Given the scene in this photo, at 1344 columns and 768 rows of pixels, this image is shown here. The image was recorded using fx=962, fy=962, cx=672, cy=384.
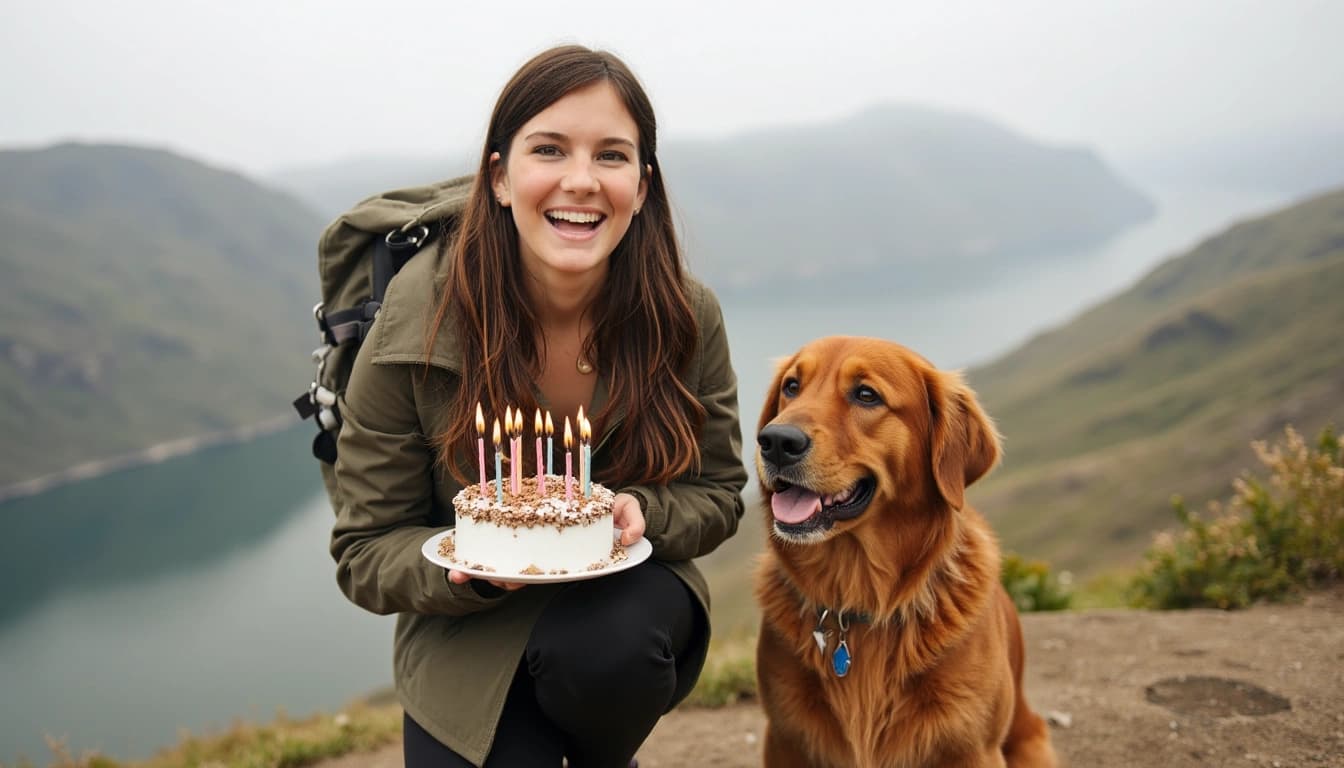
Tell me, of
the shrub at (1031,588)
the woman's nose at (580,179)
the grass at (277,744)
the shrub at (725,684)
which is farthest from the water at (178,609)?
the woman's nose at (580,179)

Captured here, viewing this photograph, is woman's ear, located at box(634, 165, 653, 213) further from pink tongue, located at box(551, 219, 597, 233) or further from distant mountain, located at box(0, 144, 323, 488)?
distant mountain, located at box(0, 144, 323, 488)

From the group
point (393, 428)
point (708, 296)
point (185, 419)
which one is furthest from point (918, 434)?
point (185, 419)

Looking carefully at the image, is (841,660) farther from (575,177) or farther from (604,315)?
(575,177)

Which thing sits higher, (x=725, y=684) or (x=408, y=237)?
(x=408, y=237)

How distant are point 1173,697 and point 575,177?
4879mm

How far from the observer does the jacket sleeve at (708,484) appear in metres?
4.00

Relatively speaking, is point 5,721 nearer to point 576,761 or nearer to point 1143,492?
point 576,761

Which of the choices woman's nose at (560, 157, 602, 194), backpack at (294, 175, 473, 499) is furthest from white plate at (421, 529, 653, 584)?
woman's nose at (560, 157, 602, 194)

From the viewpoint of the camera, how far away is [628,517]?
12.4ft

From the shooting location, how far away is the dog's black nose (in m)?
3.88

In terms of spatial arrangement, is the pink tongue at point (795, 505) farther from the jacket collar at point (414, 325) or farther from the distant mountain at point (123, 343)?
the distant mountain at point (123, 343)

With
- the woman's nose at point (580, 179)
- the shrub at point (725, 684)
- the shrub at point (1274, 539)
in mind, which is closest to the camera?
the woman's nose at point (580, 179)

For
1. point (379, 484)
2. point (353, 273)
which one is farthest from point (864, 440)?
point (353, 273)

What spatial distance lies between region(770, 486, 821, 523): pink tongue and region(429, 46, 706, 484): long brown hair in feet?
1.42
